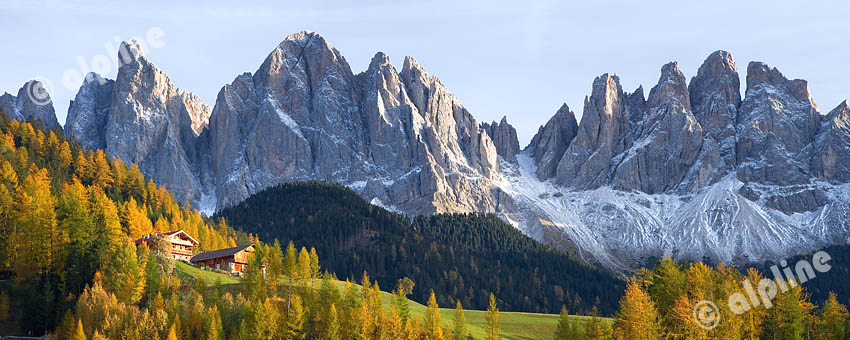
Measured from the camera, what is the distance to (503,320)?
136 meters

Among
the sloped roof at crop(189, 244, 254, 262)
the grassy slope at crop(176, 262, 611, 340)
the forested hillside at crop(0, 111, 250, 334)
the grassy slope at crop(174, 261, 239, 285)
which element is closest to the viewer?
the forested hillside at crop(0, 111, 250, 334)

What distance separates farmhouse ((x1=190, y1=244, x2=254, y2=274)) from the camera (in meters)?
134

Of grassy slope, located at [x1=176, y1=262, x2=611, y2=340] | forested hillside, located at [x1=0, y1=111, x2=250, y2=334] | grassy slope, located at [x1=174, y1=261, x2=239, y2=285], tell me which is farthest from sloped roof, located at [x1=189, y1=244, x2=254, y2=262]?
forested hillside, located at [x1=0, y1=111, x2=250, y2=334]

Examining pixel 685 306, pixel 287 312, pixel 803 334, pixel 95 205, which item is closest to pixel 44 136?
pixel 95 205

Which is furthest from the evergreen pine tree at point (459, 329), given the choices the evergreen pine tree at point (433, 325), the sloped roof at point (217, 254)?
the sloped roof at point (217, 254)

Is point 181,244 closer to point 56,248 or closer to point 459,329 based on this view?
point 56,248

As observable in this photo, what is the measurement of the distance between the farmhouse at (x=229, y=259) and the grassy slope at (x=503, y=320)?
16.7ft

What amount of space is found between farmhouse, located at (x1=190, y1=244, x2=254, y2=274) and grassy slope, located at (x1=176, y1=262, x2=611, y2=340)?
511 centimetres

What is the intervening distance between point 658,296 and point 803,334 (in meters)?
17.1

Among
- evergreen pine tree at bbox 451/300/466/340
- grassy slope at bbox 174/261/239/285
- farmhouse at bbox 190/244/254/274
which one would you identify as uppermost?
farmhouse at bbox 190/244/254/274

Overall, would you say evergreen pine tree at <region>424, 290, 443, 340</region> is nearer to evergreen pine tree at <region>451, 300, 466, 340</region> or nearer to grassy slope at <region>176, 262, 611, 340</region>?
evergreen pine tree at <region>451, 300, 466, 340</region>

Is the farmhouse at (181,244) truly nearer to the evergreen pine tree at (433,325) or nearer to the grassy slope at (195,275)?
the grassy slope at (195,275)

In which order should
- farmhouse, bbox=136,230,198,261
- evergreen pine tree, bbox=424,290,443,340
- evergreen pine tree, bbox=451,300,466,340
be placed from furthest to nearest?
farmhouse, bbox=136,230,198,261
evergreen pine tree, bbox=451,300,466,340
evergreen pine tree, bbox=424,290,443,340

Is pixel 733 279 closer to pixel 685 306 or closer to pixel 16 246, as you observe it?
pixel 685 306
